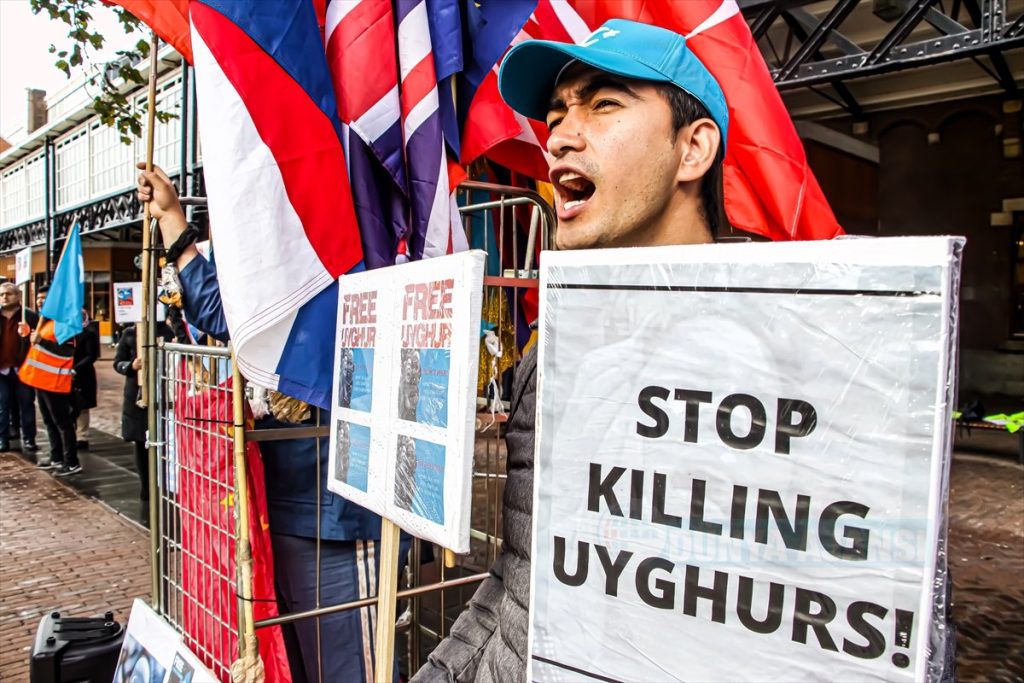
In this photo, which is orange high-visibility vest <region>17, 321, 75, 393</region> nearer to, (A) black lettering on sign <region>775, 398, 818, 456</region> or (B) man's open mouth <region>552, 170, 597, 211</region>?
(B) man's open mouth <region>552, 170, 597, 211</region>

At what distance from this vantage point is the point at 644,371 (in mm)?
1063

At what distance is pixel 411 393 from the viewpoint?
168cm

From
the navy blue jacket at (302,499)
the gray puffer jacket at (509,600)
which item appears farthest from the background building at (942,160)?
the gray puffer jacket at (509,600)

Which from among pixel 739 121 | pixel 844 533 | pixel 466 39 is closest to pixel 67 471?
pixel 466 39

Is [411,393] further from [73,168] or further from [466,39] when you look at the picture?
[73,168]

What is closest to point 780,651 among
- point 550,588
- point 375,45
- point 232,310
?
point 550,588

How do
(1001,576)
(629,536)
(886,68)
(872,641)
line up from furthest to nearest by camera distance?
(886,68)
(1001,576)
(629,536)
(872,641)

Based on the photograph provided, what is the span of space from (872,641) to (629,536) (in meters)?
0.32

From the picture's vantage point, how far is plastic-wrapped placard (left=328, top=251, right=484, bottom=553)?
147 cm

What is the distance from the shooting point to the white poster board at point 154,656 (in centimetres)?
230

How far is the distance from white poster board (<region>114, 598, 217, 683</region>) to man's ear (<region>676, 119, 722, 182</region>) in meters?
1.94

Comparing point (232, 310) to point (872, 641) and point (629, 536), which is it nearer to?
point (629, 536)

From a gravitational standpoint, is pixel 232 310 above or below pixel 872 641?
above

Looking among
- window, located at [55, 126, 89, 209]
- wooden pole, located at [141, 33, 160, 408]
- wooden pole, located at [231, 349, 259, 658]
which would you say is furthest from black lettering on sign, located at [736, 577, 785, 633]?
window, located at [55, 126, 89, 209]
